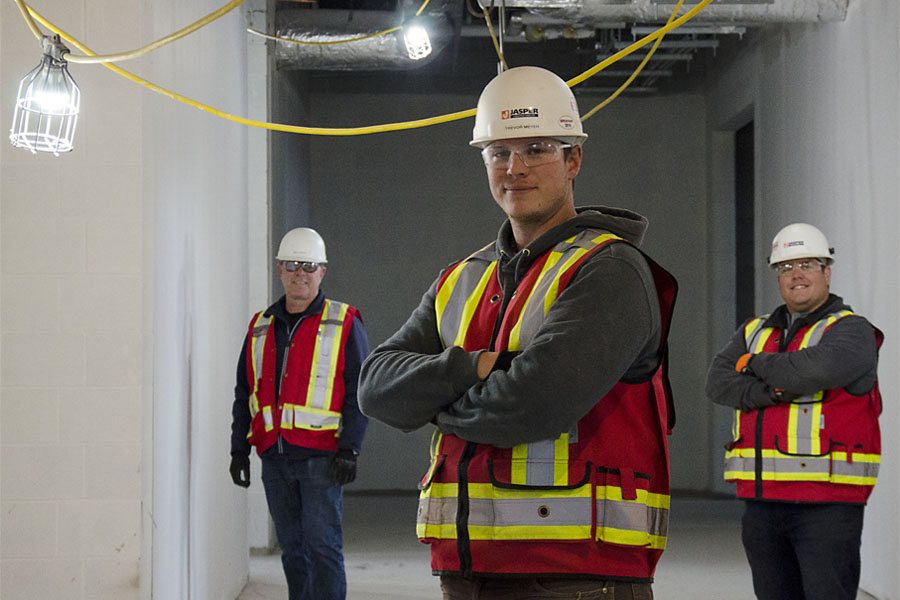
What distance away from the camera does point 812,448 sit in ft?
12.0

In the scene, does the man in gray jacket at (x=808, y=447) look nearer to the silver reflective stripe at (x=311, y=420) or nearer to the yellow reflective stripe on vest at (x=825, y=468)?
the yellow reflective stripe on vest at (x=825, y=468)

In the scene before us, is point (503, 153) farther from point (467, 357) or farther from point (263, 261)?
point (263, 261)

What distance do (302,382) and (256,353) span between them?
0.95 ft

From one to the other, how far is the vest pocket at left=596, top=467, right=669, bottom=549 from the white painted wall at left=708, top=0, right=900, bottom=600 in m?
3.71

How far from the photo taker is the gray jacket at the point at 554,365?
180 centimetres

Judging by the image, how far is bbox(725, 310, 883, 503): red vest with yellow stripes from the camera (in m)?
3.62

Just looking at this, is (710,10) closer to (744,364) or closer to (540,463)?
(744,364)

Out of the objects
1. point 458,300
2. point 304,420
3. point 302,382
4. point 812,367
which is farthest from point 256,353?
point 458,300

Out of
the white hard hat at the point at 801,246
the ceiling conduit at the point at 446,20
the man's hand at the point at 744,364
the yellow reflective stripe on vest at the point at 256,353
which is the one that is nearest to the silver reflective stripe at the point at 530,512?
the man's hand at the point at 744,364

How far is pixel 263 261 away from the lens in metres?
6.50

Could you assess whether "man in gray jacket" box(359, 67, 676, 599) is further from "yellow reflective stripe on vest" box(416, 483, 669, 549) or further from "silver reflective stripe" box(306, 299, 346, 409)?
"silver reflective stripe" box(306, 299, 346, 409)

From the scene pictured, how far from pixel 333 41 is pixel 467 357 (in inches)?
201

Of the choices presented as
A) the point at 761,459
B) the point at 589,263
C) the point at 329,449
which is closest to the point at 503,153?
the point at 589,263

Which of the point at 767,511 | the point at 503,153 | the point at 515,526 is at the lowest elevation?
the point at 767,511
